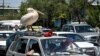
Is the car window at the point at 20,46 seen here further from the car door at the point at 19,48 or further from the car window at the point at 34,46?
the car window at the point at 34,46

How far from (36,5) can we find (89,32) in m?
30.0

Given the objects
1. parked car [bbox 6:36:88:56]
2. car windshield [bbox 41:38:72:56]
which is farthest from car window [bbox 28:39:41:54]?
car windshield [bbox 41:38:72:56]

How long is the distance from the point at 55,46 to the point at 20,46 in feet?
4.63

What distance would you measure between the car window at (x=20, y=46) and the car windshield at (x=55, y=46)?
868mm

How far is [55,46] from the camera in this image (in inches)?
432

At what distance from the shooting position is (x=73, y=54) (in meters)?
11.0

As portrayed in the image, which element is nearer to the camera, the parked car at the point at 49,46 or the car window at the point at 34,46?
the parked car at the point at 49,46

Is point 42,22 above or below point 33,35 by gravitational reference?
below

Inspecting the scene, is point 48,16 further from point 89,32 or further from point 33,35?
point 33,35

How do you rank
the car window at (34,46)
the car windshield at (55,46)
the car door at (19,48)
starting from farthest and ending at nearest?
the car door at (19,48) < the car window at (34,46) < the car windshield at (55,46)

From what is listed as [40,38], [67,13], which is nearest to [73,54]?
[40,38]

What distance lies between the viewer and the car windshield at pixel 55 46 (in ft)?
35.1

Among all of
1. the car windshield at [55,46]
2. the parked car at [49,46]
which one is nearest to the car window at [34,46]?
the parked car at [49,46]

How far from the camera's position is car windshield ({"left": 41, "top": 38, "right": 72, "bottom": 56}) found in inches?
421
